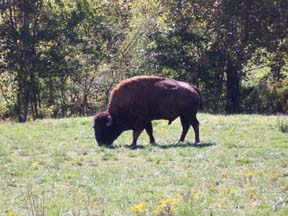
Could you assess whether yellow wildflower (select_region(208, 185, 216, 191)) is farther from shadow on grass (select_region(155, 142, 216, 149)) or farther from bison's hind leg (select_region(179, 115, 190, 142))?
bison's hind leg (select_region(179, 115, 190, 142))

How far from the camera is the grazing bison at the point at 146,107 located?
1504cm

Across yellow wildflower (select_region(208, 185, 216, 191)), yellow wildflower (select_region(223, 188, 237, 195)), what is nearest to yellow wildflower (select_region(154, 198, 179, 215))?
yellow wildflower (select_region(223, 188, 237, 195))

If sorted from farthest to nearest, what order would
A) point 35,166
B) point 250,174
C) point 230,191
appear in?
point 35,166
point 250,174
point 230,191

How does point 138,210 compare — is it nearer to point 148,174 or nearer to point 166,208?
point 166,208

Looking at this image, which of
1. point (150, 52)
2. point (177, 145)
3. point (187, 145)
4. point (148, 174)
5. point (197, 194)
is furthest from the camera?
point (150, 52)

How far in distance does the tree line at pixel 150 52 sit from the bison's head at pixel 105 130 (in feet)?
35.1

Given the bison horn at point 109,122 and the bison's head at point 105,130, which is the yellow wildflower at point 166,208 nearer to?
the bison's head at point 105,130

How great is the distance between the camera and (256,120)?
1853 centimetres

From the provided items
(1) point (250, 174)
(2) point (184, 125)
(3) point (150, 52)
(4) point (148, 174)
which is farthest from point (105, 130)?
(3) point (150, 52)

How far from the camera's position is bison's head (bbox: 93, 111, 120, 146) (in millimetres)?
15172

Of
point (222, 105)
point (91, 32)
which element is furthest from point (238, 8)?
point (91, 32)

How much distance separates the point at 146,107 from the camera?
15258mm

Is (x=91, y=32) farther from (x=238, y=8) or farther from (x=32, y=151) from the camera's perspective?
(x=32, y=151)

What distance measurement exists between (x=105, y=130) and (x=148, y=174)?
420 centimetres
